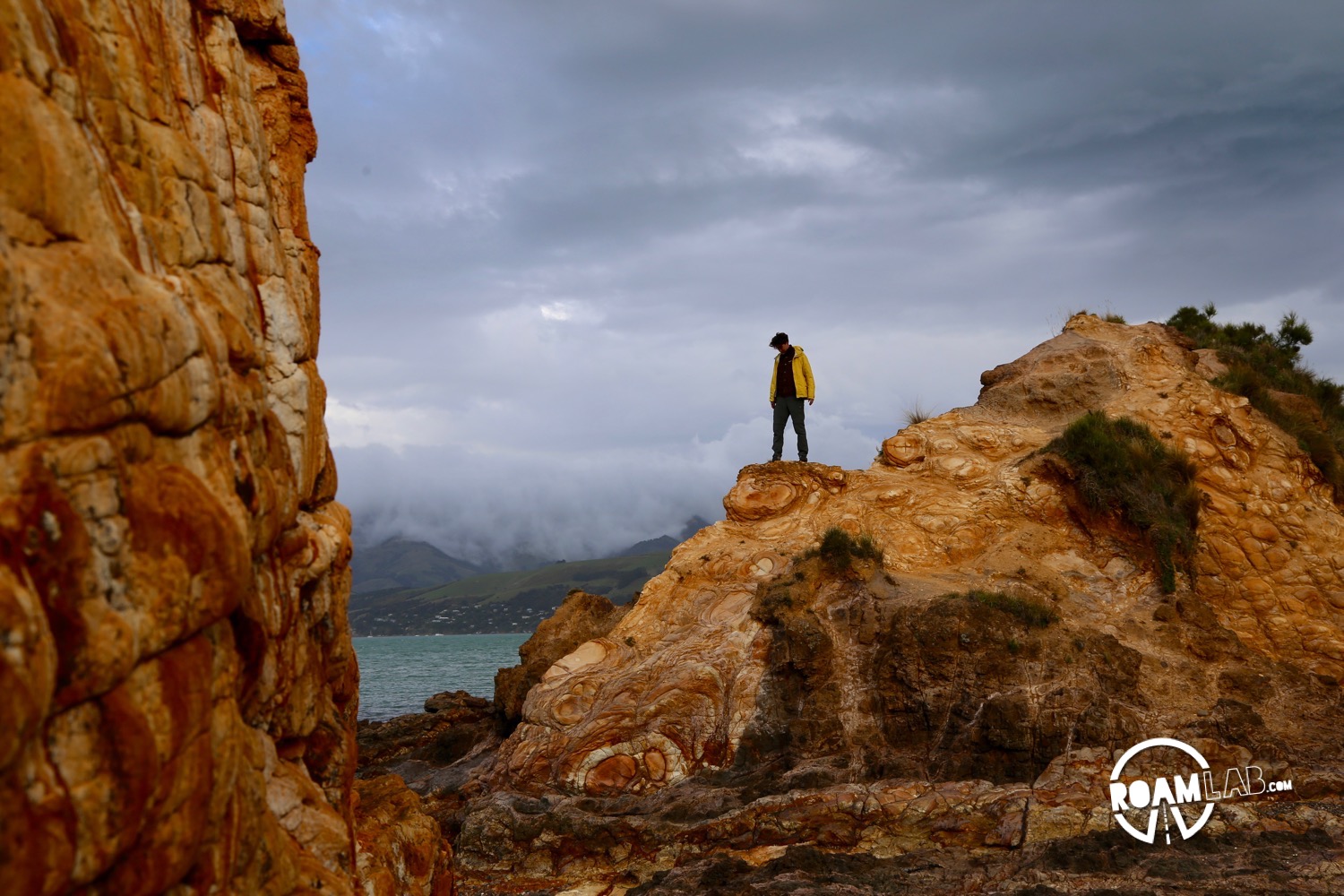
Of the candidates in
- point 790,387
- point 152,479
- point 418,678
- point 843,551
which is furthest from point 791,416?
point 418,678

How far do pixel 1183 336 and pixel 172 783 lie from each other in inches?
876

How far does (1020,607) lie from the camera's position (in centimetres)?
1523

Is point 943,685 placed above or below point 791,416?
below

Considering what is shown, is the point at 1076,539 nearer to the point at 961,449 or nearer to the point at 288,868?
the point at 961,449

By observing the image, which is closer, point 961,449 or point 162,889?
point 162,889

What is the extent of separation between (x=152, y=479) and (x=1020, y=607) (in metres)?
13.4

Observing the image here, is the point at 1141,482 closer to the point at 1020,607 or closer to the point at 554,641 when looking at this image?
the point at 1020,607

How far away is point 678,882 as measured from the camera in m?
11.5

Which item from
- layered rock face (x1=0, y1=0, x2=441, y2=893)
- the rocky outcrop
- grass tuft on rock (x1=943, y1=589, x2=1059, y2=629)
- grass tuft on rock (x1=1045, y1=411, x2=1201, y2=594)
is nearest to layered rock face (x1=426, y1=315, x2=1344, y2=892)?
grass tuft on rock (x1=943, y1=589, x2=1059, y2=629)

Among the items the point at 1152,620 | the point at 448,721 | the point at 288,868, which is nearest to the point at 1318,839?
the point at 1152,620

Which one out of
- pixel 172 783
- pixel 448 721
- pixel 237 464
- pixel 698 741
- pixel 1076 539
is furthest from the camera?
pixel 448 721

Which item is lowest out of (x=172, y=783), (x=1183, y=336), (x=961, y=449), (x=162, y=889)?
(x=162, y=889)

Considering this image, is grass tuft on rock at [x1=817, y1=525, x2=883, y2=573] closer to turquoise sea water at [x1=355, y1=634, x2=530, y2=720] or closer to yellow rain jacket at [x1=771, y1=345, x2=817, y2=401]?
yellow rain jacket at [x1=771, y1=345, x2=817, y2=401]

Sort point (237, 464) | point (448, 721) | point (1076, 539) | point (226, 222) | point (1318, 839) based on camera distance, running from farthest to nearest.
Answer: point (448, 721) < point (1076, 539) < point (1318, 839) < point (226, 222) < point (237, 464)
